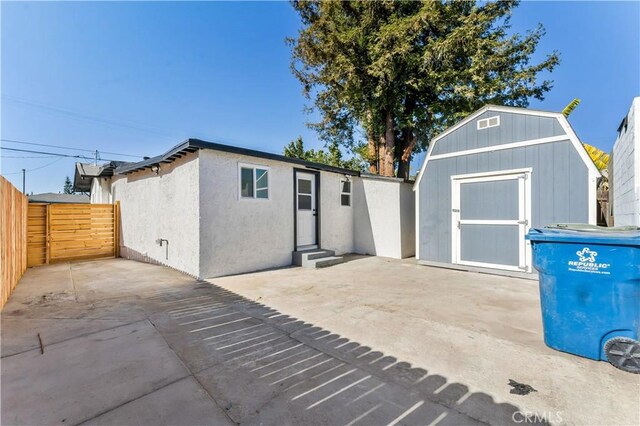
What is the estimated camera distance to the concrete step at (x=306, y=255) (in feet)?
23.8

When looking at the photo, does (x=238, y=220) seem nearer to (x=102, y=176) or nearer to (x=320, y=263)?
(x=320, y=263)

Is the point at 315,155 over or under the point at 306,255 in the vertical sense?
over

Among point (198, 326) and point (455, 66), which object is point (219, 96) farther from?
point (198, 326)

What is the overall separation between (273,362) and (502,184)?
Result: 6.02 m

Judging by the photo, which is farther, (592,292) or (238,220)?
(238,220)

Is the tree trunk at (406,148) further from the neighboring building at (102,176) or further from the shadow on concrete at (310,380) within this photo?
the neighboring building at (102,176)

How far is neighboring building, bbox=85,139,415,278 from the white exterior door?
1.2 inches

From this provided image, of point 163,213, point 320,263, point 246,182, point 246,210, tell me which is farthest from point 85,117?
point 320,263

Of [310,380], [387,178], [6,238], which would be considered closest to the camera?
[310,380]

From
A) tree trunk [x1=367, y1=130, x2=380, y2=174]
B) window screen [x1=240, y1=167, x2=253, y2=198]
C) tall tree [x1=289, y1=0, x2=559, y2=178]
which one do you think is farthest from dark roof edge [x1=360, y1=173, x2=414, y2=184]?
tree trunk [x1=367, y1=130, x2=380, y2=174]

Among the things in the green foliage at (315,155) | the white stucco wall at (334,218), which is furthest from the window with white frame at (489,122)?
the green foliage at (315,155)

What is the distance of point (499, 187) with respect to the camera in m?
5.96

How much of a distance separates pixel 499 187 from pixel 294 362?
586 cm

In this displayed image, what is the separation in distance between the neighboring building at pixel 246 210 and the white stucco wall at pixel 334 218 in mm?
33
